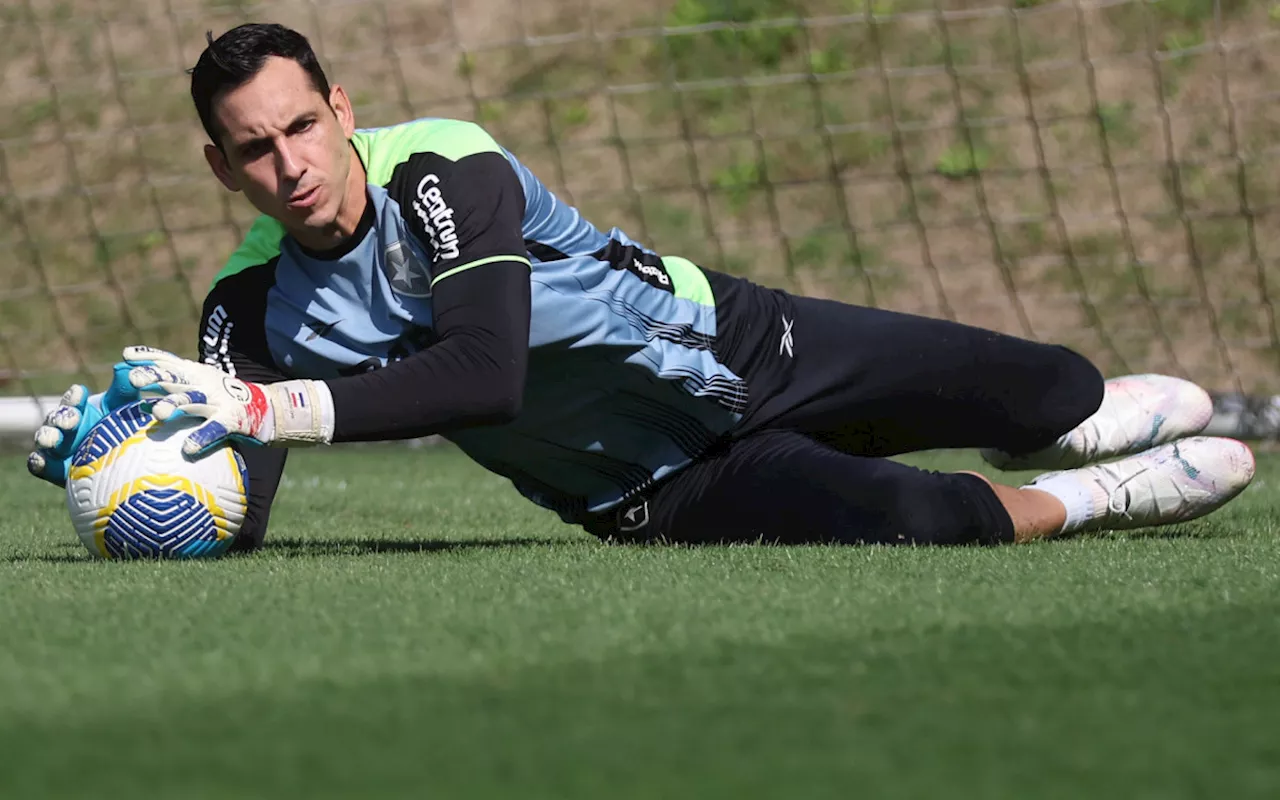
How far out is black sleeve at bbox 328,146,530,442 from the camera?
3.17 m

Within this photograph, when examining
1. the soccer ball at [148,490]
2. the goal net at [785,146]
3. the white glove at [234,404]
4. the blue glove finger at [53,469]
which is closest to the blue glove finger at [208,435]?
the white glove at [234,404]

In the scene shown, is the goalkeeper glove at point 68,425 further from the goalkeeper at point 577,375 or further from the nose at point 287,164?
the nose at point 287,164

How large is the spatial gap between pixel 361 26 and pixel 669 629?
885 cm

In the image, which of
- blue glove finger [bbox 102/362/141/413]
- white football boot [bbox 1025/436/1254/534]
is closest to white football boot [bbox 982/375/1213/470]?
white football boot [bbox 1025/436/1254/534]

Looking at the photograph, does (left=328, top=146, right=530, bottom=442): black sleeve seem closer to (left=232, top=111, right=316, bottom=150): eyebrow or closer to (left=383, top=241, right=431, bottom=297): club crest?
(left=383, top=241, right=431, bottom=297): club crest

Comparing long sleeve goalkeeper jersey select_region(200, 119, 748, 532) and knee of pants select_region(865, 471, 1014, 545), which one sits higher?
long sleeve goalkeeper jersey select_region(200, 119, 748, 532)

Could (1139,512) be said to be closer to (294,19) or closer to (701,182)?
(701,182)

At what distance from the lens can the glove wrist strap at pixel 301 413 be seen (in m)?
3.11

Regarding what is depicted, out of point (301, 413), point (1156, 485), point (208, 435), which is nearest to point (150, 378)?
point (208, 435)

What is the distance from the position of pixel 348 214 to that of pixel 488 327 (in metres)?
0.38

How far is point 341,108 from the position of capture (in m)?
3.42

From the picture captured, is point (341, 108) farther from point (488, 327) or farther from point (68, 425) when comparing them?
point (68, 425)

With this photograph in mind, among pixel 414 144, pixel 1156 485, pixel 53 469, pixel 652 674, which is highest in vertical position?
pixel 414 144

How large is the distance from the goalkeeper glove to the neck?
44 centimetres
